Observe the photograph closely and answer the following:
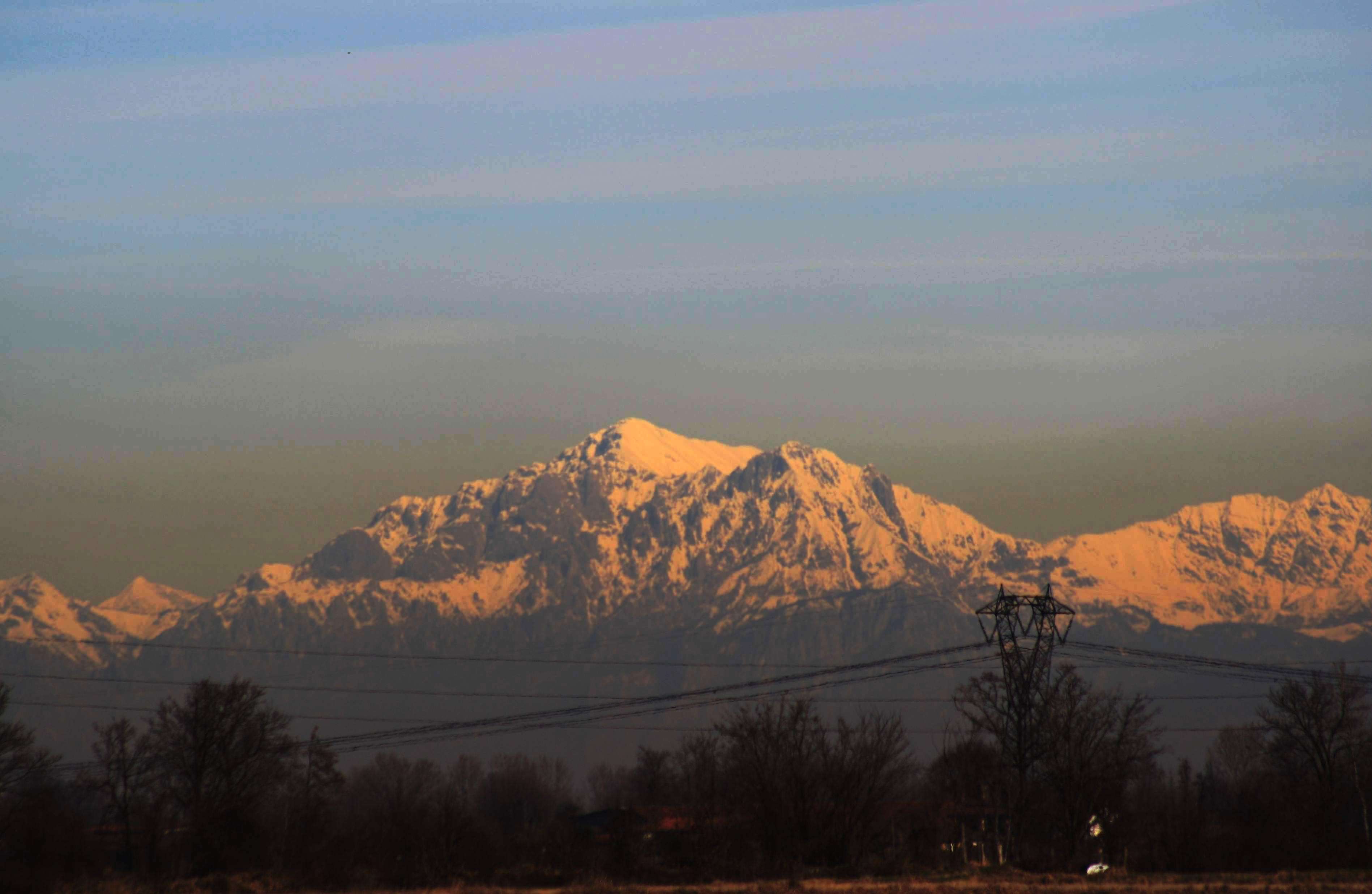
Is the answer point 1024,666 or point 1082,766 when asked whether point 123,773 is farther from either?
point 1082,766

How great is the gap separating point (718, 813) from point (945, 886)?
25757 millimetres

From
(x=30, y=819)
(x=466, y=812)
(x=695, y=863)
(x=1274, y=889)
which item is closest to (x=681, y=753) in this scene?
(x=466, y=812)

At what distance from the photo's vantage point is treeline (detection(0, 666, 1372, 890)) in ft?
272

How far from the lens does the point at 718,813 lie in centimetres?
9288

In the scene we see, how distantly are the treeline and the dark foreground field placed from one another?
10.0 feet

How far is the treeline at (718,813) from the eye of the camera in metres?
82.8

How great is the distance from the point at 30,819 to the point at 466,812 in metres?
29.3

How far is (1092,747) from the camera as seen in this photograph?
3597 inches

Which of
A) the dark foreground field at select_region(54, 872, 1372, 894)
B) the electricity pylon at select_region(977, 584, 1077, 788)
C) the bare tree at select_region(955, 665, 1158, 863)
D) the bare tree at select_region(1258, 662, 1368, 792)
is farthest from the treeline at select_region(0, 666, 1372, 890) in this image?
the bare tree at select_region(1258, 662, 1368, 792)

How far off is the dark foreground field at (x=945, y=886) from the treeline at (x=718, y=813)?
3.05 metres

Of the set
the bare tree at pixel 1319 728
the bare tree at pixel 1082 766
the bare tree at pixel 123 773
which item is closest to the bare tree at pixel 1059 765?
the bare tree at pixel 1082 766

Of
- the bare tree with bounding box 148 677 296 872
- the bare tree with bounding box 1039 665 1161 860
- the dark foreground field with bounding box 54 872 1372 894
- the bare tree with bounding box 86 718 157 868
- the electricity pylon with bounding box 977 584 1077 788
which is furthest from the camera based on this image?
the bare tree with bounding box 86 718 157 868

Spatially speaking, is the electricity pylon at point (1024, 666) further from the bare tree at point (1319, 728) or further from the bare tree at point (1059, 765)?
the bare tree at point (1319, 728)

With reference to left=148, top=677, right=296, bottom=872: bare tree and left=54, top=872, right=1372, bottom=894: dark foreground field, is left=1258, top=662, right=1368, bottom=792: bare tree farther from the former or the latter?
left=148, top=677, right=296, bottom=872: bare tree
